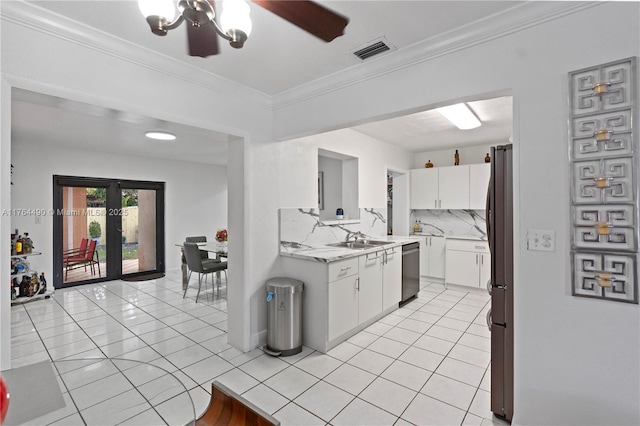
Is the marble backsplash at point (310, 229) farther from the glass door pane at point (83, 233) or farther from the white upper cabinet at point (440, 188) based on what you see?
the glass door pane at point (83, 233)

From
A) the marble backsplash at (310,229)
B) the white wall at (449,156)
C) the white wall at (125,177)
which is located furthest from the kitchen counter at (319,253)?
the white wall at (125,177)

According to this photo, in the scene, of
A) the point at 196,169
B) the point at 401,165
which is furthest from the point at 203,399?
the point at 196,169

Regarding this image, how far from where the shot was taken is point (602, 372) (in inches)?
61.6

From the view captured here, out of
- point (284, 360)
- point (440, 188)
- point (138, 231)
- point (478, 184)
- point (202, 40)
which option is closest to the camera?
point (202, 40)

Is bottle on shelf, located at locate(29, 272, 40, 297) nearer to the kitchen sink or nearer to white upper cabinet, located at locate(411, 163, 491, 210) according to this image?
the kitchen sink

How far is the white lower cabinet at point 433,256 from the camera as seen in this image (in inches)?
220

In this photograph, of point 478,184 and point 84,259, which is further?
point 84,259

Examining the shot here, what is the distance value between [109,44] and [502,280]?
10.3 feet

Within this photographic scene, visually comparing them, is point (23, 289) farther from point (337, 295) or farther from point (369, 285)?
point (369, 285)

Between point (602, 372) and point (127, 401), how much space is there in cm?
240

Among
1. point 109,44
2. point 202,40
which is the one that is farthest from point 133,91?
point 202,40

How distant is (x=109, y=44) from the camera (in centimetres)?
205

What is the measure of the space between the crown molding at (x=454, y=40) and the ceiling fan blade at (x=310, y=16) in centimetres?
119

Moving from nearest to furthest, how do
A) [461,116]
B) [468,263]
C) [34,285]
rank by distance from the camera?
[461,116], [34,285], [468,263]
